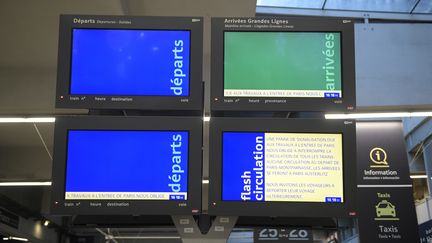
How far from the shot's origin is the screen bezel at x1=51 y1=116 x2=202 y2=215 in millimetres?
3348

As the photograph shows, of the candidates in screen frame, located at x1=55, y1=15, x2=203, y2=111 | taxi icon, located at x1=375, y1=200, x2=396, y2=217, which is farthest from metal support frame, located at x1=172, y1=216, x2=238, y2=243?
taxi icon, located at x1=375, y1=200, x2=396, y2=217

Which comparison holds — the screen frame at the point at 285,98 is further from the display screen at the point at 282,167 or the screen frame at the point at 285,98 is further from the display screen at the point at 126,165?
the display screen at the point at 126,165

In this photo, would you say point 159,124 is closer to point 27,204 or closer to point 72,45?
point 72,45

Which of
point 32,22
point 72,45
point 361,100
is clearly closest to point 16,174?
point 32,22

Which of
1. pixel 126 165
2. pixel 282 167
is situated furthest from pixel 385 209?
pixel 126 165

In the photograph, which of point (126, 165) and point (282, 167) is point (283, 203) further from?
point (126, 165)

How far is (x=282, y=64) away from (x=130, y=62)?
0.97 meters

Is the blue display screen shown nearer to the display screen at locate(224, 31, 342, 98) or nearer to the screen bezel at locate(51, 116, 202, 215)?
the screen bezel at locate(51, 116, 202, 215)

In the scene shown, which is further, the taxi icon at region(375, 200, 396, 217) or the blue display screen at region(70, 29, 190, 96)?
the taxi icon at region(375, 200, 396, 217)

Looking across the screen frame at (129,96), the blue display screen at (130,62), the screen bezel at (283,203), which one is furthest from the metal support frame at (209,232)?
the blue display screen at (130,62)

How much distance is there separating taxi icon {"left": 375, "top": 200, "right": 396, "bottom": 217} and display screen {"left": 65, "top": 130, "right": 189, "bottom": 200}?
639 centimetres

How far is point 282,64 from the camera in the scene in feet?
11.9

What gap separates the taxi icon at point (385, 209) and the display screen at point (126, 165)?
21.0 ft

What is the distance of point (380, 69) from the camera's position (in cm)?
1329
